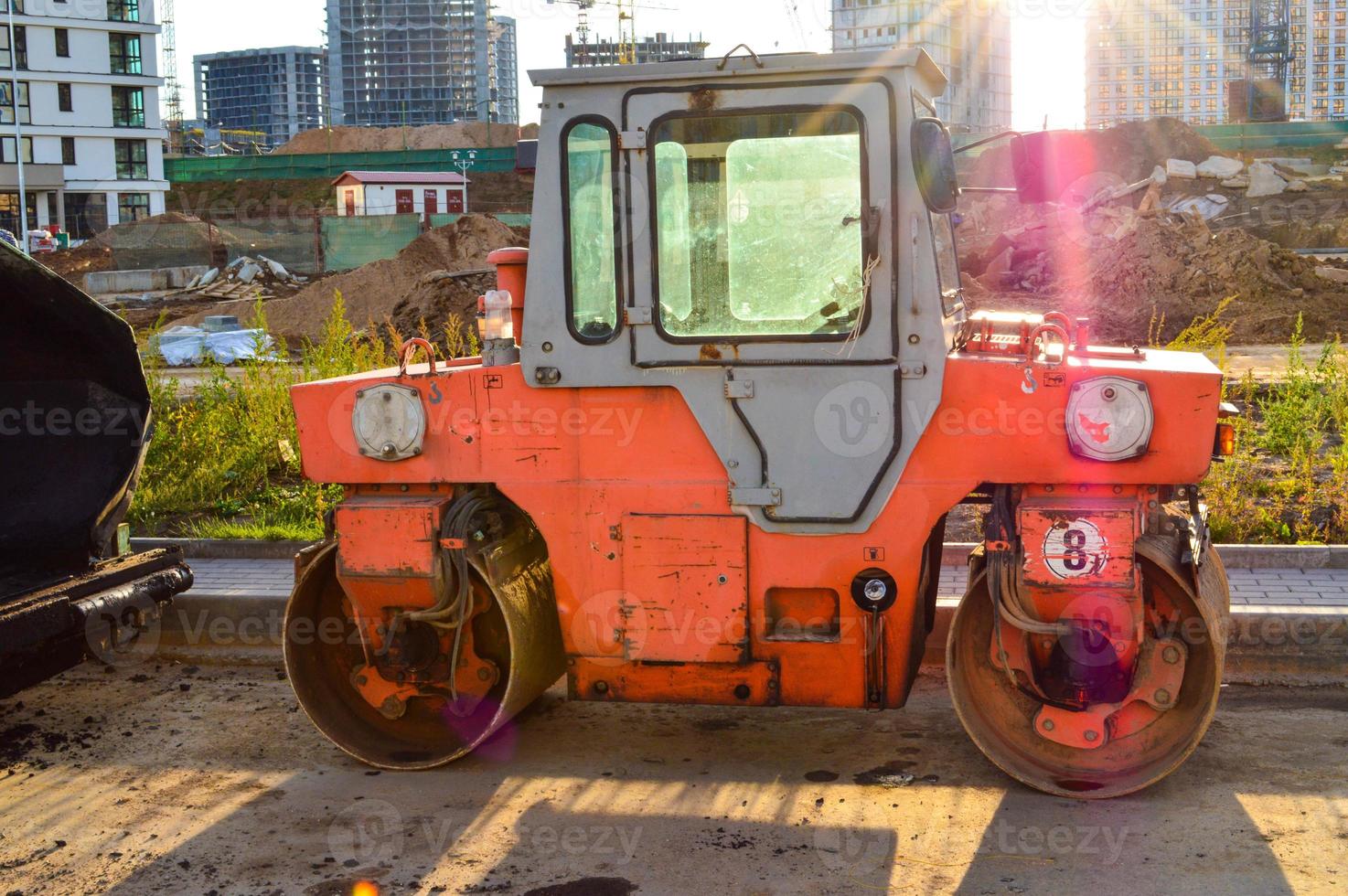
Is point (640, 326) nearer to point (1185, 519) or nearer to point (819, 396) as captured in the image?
point (819, 396)

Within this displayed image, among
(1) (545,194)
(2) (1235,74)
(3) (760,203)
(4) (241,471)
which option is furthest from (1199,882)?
(2) (1235,74)

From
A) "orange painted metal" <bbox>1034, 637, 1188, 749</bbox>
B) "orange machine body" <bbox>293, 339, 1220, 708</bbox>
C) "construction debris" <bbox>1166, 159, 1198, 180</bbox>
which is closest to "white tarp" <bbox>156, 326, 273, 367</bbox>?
"orange machine body" <bbox>293, 339, 1220, 708</bbox>

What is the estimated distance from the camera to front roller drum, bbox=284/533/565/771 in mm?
5652

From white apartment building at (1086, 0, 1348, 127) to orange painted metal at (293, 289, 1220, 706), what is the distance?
5967 inches

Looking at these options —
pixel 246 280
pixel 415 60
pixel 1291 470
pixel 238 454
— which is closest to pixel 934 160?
pixel 1291 470

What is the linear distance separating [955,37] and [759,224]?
4869 inches

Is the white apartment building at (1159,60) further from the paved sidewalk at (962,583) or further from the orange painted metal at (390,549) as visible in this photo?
the orange painted metal at (390,549)

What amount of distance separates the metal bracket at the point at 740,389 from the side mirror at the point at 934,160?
935mm

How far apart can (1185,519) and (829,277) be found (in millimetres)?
1608

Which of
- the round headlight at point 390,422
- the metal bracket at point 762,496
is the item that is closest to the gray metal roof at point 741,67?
the round headlight at point 390,422

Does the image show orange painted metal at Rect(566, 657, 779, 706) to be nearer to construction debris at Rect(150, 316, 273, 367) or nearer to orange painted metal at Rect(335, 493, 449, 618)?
orange painted metal at Rect(335, 493, 449, 618)

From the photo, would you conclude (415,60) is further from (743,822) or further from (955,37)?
(743,822)

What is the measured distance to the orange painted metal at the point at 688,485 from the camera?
5.11m

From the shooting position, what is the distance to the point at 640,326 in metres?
5.30
